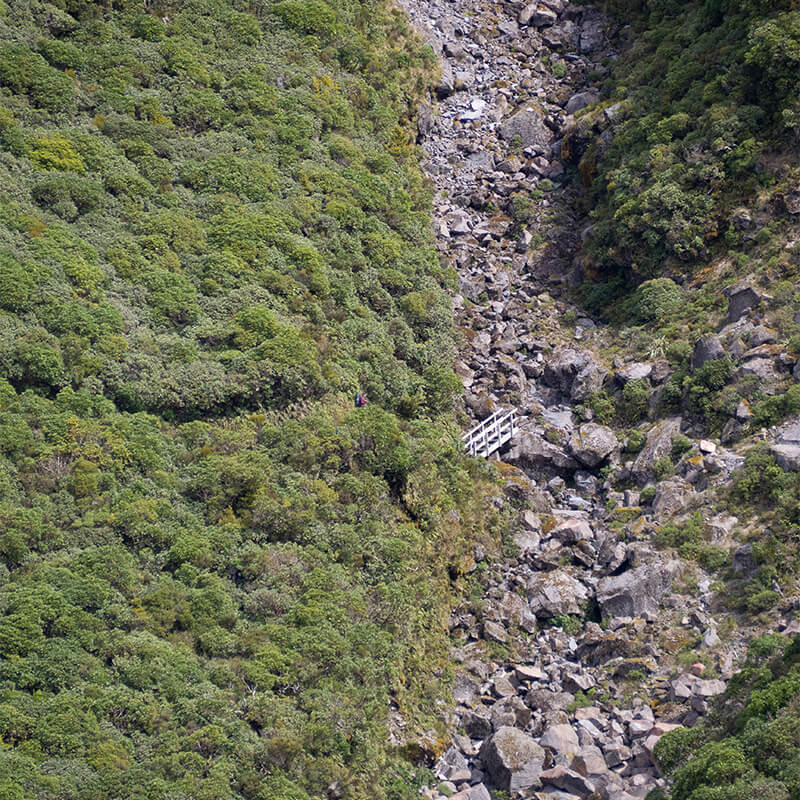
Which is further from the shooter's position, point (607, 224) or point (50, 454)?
point (607, 224)

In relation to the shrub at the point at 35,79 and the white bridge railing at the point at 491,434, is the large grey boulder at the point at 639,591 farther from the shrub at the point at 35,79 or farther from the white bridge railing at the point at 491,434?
the shrub at the point at 35,79

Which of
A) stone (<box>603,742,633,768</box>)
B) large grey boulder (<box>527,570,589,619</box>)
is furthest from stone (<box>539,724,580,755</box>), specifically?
large grey boulder (<box>527,570,589,619</box>)

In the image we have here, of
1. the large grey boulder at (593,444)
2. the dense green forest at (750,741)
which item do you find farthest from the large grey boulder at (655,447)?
the dense green forest at (750,741)

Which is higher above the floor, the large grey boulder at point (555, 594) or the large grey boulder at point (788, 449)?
the large grey boulder at point (788, 449)

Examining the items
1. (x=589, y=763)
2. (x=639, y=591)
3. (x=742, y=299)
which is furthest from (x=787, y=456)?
(x=589, y=763)

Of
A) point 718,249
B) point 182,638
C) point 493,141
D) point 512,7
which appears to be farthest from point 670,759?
point 512,7

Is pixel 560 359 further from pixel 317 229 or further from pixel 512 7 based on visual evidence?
pixel 512 7

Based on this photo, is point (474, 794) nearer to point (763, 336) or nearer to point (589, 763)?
point (589, 763)
